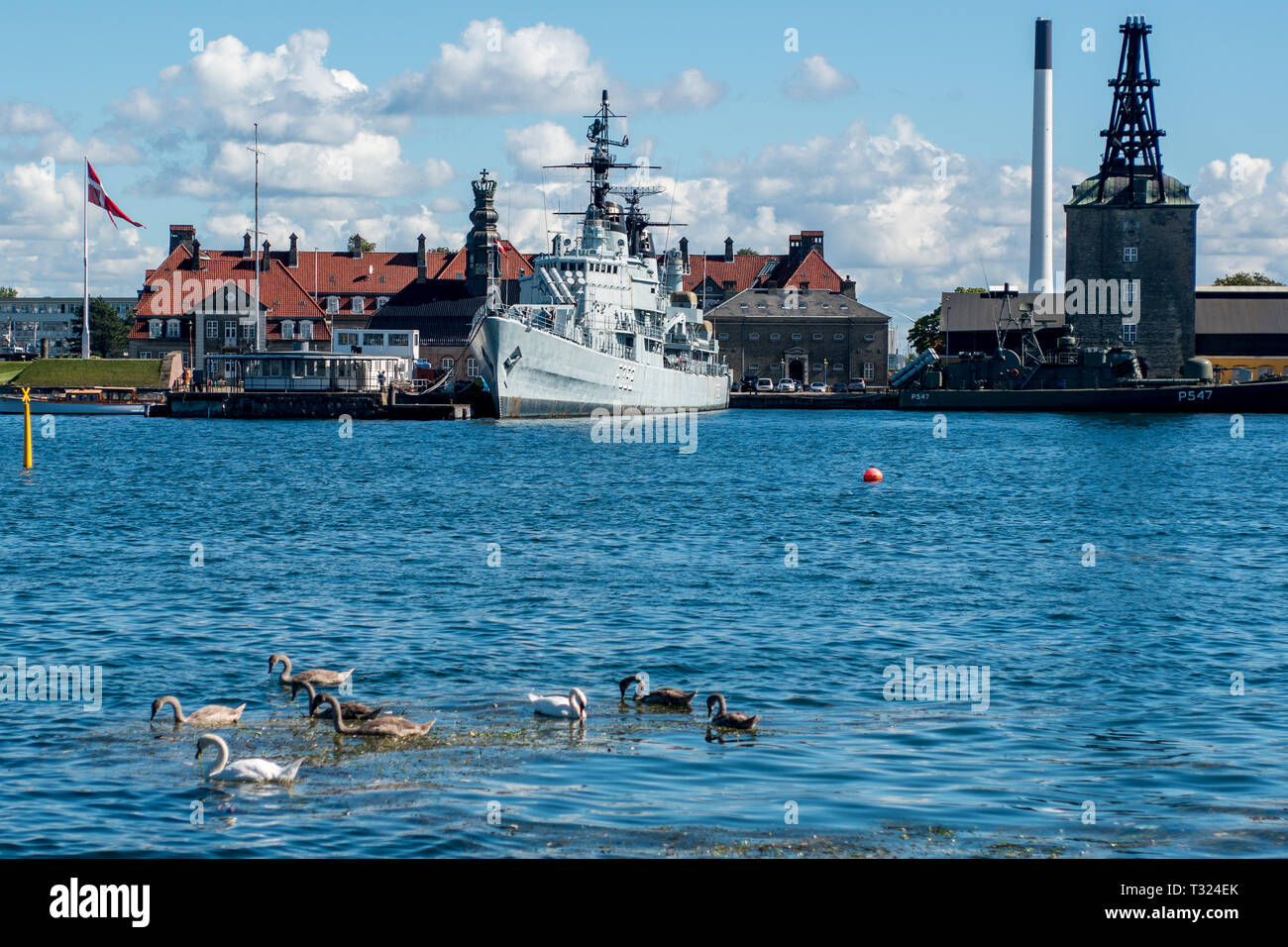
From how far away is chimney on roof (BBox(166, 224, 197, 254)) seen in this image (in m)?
147

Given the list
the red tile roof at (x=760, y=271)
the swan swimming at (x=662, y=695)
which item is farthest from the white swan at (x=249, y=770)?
the red tile roof at (x=760, y=271)

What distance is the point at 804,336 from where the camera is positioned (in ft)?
508

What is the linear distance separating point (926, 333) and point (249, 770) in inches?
6140

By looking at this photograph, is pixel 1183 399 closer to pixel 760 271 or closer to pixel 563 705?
pixel 760 271

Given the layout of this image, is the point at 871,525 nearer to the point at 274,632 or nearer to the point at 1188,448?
the point at 274,632

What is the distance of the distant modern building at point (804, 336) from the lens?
507ft

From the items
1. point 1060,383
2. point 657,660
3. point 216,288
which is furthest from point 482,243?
point 657,660

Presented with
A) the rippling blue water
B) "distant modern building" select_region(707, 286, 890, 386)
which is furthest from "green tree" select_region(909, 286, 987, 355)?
the rippling blue water

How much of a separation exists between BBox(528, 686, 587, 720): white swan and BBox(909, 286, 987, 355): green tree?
474 ft

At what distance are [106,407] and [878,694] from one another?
100215 millimetres

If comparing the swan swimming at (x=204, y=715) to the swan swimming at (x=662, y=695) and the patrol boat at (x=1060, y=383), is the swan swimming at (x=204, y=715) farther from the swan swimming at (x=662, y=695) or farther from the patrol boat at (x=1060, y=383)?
the patrol boat at (x=1060, y=383)

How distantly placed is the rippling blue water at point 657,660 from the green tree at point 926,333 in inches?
4457
